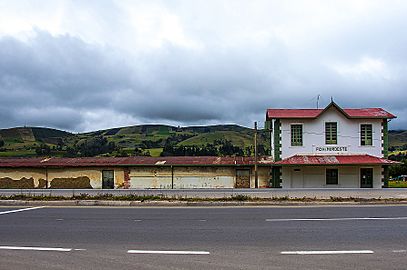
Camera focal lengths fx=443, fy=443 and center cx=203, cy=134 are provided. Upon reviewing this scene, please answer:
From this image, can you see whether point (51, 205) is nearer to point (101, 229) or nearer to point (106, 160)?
point (101, 229)

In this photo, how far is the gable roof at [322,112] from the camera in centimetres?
3766

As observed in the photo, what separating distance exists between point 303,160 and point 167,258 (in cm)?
2995

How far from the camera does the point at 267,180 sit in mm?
37844

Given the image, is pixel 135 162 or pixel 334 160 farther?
pixel 135 162

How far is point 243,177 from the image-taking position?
38.1 m

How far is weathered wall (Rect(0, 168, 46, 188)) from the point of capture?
39594 millimetres

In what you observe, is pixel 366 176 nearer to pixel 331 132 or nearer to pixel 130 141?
pixel 331 132

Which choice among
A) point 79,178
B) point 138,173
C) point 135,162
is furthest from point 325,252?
point 79,178

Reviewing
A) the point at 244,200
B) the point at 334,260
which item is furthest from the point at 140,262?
the point at 244,200

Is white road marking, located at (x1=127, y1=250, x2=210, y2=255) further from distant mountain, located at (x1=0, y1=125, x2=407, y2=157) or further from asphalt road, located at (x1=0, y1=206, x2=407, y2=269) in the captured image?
distant mountain, located at (x1=0, y1=125, x2=407, y2=157)

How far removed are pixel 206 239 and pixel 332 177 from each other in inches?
1169

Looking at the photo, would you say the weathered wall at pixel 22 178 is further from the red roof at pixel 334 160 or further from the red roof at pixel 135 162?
the red roof at pixel 334 160

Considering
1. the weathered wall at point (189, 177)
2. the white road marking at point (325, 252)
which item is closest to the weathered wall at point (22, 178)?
the weathered wall at point (189, 177)

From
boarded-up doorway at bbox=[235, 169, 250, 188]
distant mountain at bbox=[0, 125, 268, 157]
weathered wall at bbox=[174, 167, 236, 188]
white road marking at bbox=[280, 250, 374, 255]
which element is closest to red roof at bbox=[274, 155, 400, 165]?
boarded-up doorway at bbox=[235, 169, 250, 188]
